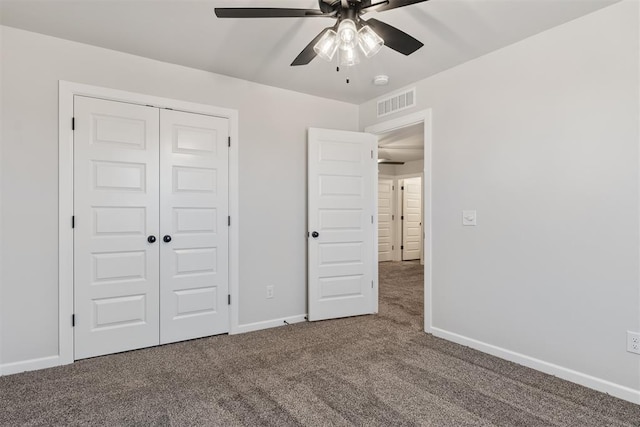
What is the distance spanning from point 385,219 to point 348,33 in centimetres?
684

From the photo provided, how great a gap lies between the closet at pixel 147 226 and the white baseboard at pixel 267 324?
0.44ft

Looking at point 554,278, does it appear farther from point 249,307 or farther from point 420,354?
point 249,307

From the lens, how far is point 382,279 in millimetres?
6270

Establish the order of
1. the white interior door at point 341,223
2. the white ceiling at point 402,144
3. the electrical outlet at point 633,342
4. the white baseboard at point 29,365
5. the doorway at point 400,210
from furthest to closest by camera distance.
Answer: the doorway at point 400,210
the white ceiling at point 402,144
the white interior door at point 341,223
the white baseboard at point 29,365
the electrical outlet at point 633,342

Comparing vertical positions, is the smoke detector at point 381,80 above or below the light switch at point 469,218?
above

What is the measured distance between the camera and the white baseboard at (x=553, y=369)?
2227mm

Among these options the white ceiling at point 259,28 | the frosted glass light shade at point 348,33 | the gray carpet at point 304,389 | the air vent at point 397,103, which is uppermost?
the white ceiling at point 259,28

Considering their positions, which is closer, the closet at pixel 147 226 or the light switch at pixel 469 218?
the closet at pixel 147 226

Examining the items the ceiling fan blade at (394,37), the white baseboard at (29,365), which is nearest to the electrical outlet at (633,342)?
the ceiling fan blade at (394,37)

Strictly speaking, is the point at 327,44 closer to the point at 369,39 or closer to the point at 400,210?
the point at 369,39

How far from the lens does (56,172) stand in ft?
8.90

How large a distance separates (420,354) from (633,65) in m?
2.42

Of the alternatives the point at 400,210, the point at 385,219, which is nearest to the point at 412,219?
the point at 400,210

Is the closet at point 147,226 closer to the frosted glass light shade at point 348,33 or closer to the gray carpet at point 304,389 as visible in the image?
the gray carpet at point 304,389
